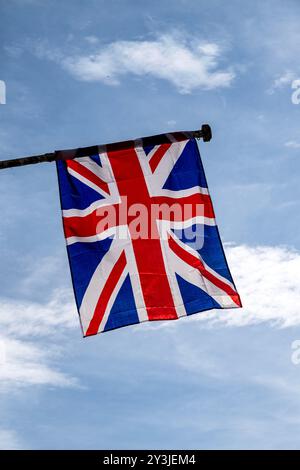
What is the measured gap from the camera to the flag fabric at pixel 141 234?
26.6 ft

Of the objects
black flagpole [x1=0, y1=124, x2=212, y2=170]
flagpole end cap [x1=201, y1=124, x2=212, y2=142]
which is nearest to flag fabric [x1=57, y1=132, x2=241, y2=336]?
black flagpole [x1=0, y1=124, x2=212, y2=170]

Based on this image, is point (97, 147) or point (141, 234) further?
point (97, 147)

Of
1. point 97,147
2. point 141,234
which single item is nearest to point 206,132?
point 97,147

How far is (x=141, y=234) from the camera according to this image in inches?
342

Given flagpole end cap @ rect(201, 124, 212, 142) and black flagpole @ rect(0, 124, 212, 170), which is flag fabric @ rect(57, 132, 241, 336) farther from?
flagpole end cap @ rect(201, 124, 212, 142)

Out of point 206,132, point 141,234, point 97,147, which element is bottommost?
point 141,234

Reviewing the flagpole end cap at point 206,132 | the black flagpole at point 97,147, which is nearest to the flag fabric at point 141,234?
the black flagpole at point 97,147

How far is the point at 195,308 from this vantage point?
823 centimetres

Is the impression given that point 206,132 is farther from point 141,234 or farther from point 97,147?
point 141,234

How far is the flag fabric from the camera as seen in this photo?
812 cm

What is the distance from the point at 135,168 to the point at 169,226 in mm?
1411

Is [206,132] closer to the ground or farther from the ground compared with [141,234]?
farther from the ground
